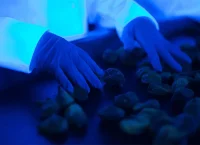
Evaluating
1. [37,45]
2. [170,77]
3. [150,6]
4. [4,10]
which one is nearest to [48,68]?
[37,45]

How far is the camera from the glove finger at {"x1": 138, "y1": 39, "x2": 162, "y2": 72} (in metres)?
0.85

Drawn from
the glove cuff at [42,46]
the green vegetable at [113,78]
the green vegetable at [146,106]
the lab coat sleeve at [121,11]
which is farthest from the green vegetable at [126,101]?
the lab coat sleeve at [121,11]

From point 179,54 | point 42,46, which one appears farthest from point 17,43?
point 179,54

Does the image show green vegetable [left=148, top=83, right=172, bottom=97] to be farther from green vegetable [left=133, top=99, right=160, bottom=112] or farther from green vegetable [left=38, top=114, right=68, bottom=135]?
green vegetable [left=38, top=114, right=68, bottom=135]

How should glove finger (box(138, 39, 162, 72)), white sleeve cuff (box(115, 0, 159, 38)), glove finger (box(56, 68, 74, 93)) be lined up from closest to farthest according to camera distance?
glove finger (box(56, 68, 74, 93)) < glove finger (box(138, 39, 162, 72)) < white sleeve cuff (box(115, 0, 159, 38))

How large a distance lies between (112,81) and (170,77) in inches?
5.6

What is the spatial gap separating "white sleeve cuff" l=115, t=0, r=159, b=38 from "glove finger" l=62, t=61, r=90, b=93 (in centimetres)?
28

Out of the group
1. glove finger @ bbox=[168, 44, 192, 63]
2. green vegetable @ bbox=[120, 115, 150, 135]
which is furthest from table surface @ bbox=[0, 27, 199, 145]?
glove finger @ bbox=[168, 44, 192, 63]

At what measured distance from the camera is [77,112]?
2.03 ft

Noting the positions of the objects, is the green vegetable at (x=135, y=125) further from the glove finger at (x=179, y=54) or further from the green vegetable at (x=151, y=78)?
the glove finger at (x=179, y=54)

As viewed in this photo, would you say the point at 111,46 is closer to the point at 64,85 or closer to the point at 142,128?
the point at 64,85

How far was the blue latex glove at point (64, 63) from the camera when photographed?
75cm

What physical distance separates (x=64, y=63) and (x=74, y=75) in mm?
42

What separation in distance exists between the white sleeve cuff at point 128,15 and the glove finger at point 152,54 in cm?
10
